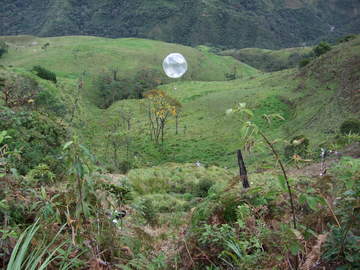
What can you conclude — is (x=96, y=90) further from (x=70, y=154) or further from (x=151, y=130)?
(x=70, y=154)

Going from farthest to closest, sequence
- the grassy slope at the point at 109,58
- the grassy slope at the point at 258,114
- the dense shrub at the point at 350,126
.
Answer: the grassy slope at the point at 109,58, the grassy slope at the point at 258,114, the dense shrub at the point at 350,126

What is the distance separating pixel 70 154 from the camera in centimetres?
231

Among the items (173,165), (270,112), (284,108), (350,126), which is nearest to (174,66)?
(270,112)

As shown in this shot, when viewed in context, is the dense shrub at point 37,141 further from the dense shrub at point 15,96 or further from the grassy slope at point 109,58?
the grassy slope at point 109,58

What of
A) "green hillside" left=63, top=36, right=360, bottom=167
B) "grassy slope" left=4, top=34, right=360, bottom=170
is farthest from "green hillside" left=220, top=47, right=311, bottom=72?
"green hillside" left=63, top=36, right=360, bottom=167

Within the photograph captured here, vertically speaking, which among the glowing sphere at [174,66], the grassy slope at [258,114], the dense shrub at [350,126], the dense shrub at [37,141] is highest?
the dense shrub at [37,141]

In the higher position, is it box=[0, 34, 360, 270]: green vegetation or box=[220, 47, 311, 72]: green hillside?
box=[0, 34, 360, 270]: green vegetation

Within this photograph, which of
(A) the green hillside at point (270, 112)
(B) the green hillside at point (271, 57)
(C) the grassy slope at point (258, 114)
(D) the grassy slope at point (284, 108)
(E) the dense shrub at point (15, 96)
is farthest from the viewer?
(B) the green hillside at point (271, 57)

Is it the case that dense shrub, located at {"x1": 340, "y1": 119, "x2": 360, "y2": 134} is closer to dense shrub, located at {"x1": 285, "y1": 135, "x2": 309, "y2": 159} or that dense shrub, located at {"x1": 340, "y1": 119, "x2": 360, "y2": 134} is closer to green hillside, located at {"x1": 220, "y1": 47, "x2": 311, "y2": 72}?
dense shrub, located at {"x1": 285, "y1": 135, "x2": 309, "y2": 159}

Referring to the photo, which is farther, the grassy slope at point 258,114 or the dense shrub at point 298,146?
the grassy slope at point 258,114

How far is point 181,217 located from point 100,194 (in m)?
2.07

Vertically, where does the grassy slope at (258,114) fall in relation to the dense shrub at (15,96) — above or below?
below

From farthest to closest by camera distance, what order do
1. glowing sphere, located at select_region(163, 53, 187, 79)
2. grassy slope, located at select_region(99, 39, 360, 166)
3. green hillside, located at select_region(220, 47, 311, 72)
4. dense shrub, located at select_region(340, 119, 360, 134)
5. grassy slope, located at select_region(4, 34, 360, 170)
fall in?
green hillside, located at select_region(220, 47, 311, 72) < glowing sphere, located at select_region(163, 53, 187, 79) < grassy slope, located at select_region(4, 34, 360, 170) < grassy slope, located at select_region(99, 39, 360, 166) < dense shrub, located at select_region(340, 119, 360, 134)

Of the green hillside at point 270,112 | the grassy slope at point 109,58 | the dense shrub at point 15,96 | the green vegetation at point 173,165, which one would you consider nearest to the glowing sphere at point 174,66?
the green vegetation at point 173,165
